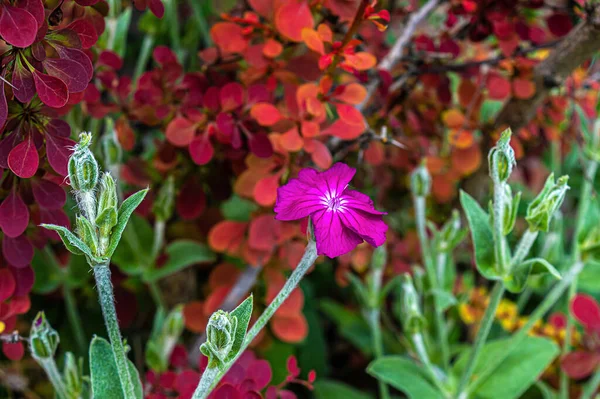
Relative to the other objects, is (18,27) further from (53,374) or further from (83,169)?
(53,374)

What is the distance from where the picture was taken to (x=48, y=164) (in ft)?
1.64

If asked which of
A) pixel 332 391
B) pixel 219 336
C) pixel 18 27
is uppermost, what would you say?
pixel 18 27

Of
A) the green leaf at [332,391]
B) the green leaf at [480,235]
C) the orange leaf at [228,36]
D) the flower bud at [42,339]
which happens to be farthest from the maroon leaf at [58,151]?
the green leaf at [332,391]

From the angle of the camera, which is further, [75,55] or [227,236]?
[227,236]

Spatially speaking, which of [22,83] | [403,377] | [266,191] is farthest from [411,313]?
[22,83]

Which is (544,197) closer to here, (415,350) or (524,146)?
(415,350)

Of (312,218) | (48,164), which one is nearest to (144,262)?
(48,164)

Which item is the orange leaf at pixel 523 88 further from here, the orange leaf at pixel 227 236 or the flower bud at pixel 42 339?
the flower bud at pixel 42 339

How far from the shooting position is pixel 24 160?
44cm

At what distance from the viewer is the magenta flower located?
406 mm

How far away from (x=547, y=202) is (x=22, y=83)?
0.40 metres

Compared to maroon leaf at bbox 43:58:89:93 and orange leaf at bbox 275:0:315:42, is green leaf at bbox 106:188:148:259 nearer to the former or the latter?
maroon leaf at bbox 43:58:89:93

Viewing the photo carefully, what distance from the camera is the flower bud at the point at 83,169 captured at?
39 centimetres

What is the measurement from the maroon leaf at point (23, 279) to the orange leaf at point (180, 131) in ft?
0.57
